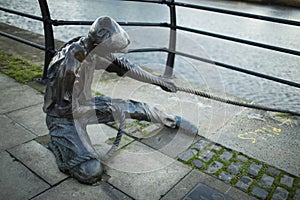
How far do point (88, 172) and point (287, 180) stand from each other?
1.44 metres

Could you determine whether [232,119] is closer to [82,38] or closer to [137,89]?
[137,89]

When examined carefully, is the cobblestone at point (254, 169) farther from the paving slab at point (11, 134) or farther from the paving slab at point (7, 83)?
the paving slab at point (7, 83)

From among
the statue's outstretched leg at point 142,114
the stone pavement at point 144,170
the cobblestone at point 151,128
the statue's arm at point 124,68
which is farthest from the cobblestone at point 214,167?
the statue's arm at point 124,68

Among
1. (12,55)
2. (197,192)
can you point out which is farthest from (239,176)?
(12,55)

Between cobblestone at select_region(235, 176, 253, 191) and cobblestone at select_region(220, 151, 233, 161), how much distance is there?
0.24 meters

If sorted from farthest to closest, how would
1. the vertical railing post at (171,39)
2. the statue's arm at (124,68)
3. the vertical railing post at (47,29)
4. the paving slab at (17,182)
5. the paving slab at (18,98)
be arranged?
the vertical railing post at (171,39) → the vertical railing post at (47,29) → the paving slab at (18,98) → the statue's arm at (124,68) → the paving slab at (17,182)

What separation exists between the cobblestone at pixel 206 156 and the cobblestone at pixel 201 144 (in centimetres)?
7

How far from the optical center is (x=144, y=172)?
2154 mm

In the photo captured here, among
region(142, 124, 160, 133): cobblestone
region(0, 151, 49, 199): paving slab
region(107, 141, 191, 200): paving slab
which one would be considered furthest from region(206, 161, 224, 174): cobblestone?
region(0, 151, 49, 199): paving slab

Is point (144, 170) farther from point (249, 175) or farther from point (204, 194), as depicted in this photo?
point (249, 175)

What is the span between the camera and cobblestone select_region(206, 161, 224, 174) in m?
2.22

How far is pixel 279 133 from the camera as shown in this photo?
2.86 m

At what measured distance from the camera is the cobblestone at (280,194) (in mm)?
2010

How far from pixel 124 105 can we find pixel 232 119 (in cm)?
130
